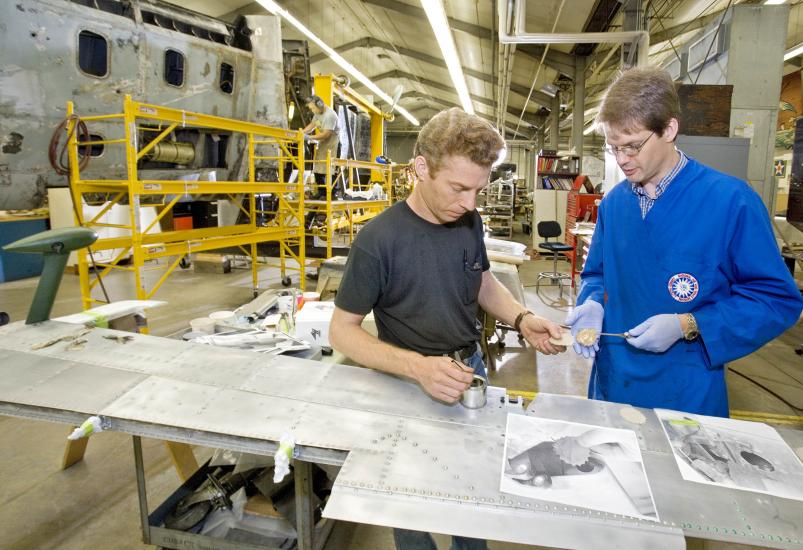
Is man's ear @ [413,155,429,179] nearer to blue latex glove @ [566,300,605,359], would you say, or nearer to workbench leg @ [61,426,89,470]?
blue latex glove @ [566,300,605,359]

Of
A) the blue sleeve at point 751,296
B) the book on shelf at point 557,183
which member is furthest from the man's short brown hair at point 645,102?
the book on shelf at point 557,183

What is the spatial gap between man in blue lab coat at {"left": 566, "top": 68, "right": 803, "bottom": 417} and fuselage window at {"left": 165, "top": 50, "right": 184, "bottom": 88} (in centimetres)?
552

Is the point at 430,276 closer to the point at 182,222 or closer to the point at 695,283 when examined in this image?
the point at 695,283

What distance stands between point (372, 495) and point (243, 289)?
22.3ft

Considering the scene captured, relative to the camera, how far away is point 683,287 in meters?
1.51

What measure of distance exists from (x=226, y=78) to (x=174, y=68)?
83 centimetres

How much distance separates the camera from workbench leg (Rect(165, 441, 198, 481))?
7.80ft

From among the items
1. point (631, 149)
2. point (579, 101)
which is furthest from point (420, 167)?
point (579, 101)

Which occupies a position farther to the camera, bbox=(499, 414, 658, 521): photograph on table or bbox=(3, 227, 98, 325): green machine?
bbox=(3, 227, 98, 325): green machine

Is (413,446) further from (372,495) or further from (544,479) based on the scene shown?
(544,479)

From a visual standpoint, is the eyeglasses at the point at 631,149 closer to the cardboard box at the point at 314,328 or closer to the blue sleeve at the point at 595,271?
the blue sleeve at the point at 595,271

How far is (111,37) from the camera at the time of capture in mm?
4816

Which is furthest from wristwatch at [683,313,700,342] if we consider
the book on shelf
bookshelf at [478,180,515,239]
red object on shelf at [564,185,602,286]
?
bookshelf at [478,180,515,239]

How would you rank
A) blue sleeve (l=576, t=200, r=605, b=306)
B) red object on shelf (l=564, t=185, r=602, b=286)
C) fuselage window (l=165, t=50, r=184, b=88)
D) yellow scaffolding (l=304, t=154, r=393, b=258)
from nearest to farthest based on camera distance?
1. blue sleeve (l=576, t=200, r=605, b=306)
2. fuselage window (l=165, t=50, r=184, b=88)
3. yellow scaffolding (l=304, t=154, r=393, b=258)
4. red object on shelf (l=564, t=185, r=602, b=286)
